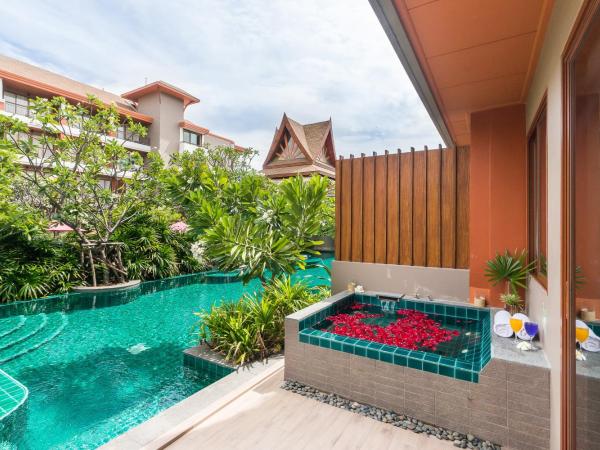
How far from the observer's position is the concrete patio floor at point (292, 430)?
2361mm

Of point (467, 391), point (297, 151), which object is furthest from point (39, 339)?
point (297, 151)

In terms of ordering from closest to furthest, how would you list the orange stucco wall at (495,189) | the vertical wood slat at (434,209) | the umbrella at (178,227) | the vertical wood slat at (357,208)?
1. the orange stucco wall at (495,189)
2. the vertical wood slat at (434,209)
3. the vertical wood slat at (357,208)
4. the umbrella at (178,227)

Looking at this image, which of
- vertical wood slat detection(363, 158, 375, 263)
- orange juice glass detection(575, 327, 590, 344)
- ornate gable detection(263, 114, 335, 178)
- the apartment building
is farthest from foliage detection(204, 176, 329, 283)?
the apartment building

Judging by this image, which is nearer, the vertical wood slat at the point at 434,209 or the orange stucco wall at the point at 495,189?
the orange stucco wall at the point at 495,189

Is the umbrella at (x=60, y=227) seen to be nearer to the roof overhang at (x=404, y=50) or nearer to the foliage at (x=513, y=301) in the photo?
the roof overhang at (x=404, y=50)

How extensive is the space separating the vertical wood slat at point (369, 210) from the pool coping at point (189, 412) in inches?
99.7

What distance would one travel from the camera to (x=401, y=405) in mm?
2736

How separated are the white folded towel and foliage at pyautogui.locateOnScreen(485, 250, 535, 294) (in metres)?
2.45

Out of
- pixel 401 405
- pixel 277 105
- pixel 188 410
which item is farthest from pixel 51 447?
pixel 277 105

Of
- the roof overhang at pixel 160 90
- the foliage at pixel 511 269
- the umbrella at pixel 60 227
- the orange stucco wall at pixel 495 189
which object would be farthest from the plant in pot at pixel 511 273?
the roof overhang at pixel 160 90

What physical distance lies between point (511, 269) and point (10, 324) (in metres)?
8.73

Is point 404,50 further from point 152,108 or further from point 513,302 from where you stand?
point 152,108

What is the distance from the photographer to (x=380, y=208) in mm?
5430

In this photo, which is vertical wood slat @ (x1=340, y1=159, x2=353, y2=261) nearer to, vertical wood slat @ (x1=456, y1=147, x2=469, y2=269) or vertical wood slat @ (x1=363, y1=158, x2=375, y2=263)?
vertical wood slat @ (x1=363, y1=158, x2=375, y2=263)
